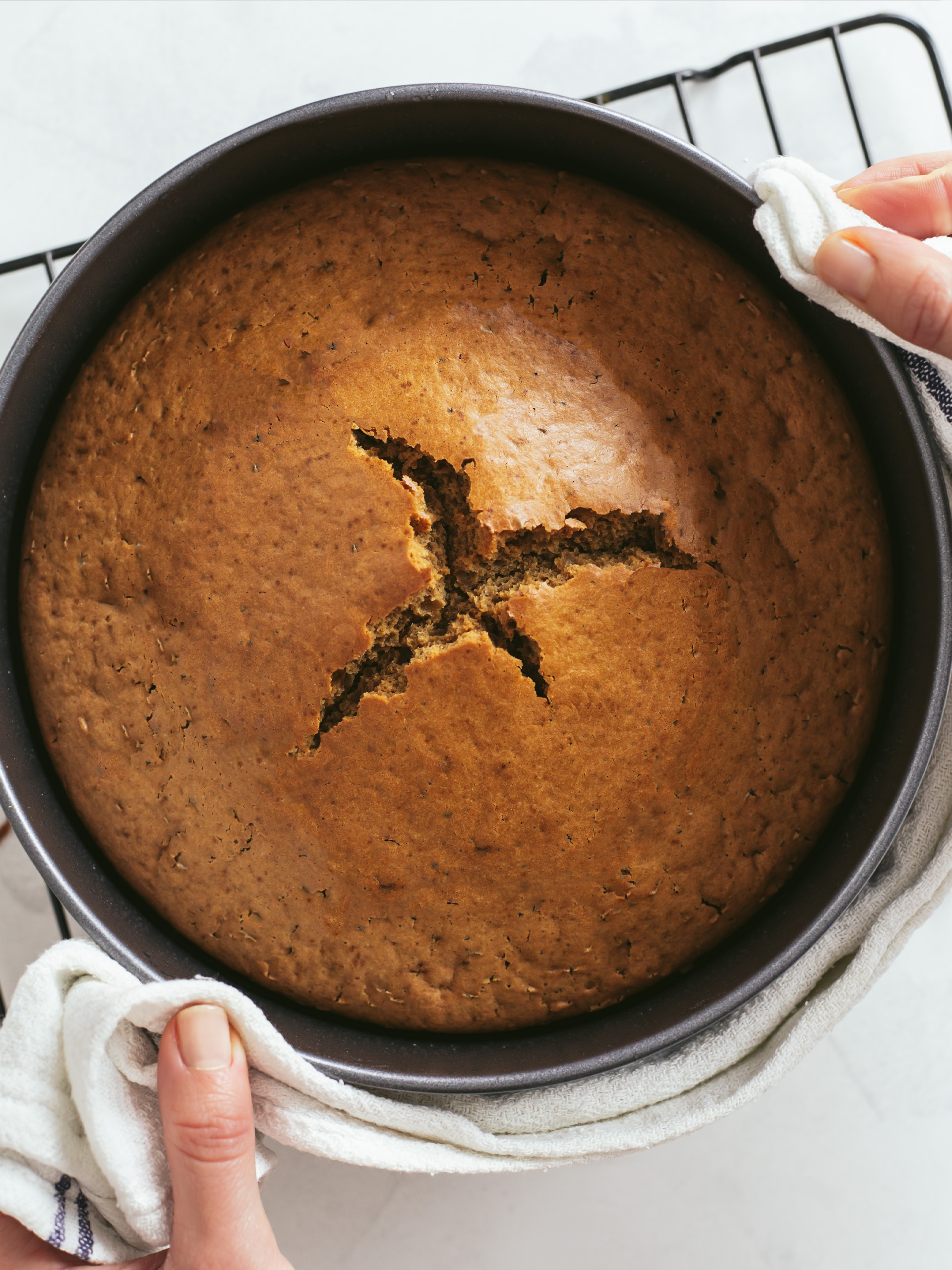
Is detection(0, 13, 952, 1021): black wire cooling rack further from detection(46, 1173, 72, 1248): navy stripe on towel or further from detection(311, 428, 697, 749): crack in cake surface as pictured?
detection(311, 428, 697, 749): crack in cake surface

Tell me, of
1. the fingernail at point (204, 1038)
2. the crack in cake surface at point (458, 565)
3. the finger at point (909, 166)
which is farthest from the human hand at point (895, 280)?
the fingernail at point (204, 1038)

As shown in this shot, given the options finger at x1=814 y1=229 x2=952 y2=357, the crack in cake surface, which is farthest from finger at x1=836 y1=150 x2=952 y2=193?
the crack in cake surface

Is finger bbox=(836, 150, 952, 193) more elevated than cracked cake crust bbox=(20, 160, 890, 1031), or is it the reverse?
finger bbox=(836, 150, 952, 193)

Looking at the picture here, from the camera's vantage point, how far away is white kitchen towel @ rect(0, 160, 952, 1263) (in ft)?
3.36

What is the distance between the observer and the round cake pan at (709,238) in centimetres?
104

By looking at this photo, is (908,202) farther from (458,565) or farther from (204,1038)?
(204,1038)

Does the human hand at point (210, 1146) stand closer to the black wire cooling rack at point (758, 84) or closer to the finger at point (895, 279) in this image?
the black wire cooling rack at point (758, 84)

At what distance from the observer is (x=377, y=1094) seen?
114 centimetres

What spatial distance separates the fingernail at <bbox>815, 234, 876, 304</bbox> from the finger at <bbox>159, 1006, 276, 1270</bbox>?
98cm

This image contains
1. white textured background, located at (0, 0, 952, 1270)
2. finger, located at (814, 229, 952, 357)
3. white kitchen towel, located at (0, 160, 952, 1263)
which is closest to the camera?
finger, located at (814, 229, 952, 357)

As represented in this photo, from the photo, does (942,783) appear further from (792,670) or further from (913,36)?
(913,36)

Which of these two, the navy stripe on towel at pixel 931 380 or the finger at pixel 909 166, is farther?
the finger at pixel 909 166

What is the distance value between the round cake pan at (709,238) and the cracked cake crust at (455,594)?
0.09ft

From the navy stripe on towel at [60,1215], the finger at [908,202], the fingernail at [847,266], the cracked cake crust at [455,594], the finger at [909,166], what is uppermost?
the finger at [909,166]
